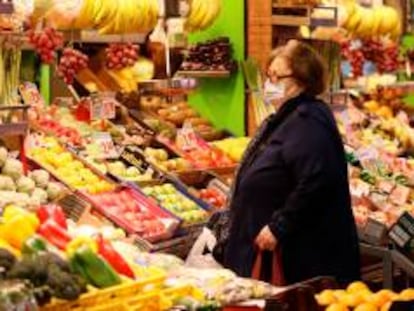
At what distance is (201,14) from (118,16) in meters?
0.91

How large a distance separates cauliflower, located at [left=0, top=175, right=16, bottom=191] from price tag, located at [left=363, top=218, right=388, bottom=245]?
2.14m

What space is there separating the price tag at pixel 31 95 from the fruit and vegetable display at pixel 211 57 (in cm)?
145

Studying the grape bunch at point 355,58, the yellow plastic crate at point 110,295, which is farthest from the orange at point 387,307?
the grape bunch at point 355,58

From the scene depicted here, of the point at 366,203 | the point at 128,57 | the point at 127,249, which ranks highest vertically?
the point at 128,57

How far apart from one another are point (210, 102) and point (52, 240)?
13.4 ft

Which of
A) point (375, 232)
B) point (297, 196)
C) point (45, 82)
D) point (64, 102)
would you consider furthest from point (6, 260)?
point (45, 82)

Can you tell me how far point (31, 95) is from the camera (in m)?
6.13

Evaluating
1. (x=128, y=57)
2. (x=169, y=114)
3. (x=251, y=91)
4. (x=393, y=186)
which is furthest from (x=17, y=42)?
(x=393, y=186)

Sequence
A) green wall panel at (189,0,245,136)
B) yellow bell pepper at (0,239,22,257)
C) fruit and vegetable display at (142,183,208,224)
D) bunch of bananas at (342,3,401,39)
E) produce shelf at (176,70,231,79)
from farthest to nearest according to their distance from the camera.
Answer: bunch of bananas at (342,3,401,39)
green wall panel at (189,0,245,136)
produce shelf at (176,70,231,79)
fruit and vegetable display at (142,183,208,224)
yellow bell pepper at (0,239,22,257)

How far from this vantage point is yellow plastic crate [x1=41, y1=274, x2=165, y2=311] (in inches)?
126

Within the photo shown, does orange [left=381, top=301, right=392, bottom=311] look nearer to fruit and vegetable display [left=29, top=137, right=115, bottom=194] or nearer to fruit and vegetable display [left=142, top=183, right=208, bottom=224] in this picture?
fruit and vegetable display [left=142, top=183, right=208, bottom=224]

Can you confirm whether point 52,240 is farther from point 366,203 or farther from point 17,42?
point 366,203

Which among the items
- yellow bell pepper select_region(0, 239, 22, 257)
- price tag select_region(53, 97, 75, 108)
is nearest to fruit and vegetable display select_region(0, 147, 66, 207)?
price tag select_region(53, 97, 75, 108)

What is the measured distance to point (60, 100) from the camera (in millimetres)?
6629
